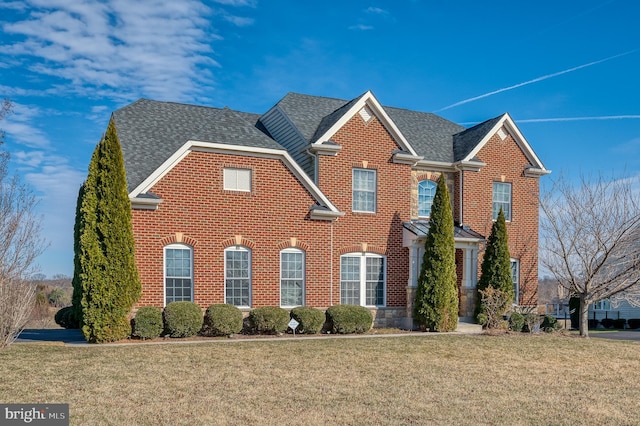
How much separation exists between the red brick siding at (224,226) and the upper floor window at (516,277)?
9.79 meters

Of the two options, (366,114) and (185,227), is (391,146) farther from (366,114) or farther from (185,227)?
(185,227)

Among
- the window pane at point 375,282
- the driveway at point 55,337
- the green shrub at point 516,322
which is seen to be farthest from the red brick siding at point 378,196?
the driveway at point 55,337

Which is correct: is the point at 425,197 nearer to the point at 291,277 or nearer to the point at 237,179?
the point at 291,277

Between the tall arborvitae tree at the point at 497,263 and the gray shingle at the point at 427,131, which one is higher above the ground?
the gray shingle at the point at 427,131

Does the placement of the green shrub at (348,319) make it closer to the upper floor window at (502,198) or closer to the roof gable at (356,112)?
the roof gable at (356,112)

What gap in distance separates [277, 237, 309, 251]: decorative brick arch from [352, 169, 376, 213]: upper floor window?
2830 mm

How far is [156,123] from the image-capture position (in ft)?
71.9

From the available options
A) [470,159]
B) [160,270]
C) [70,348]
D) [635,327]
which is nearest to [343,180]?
[470,159]

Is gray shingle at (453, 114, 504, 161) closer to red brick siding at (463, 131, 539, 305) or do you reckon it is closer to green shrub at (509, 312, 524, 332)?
red brick siding at (463, 131, 539, 305)

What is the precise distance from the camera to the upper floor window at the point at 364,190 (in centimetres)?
2248

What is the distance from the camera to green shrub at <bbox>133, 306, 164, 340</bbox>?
17.1 metres

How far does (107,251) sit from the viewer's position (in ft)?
55.4

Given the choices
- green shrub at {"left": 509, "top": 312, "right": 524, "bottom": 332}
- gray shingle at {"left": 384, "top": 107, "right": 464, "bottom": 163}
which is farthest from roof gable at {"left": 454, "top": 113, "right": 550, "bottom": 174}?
green shrub at {"left": 509, "top": 312, "right": 524, "bottom": 332}

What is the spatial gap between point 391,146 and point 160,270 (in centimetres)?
1023
